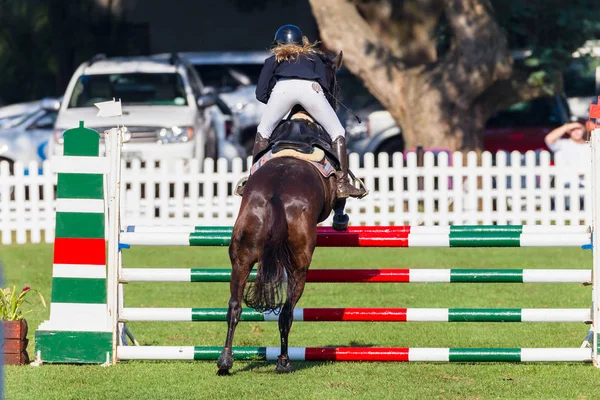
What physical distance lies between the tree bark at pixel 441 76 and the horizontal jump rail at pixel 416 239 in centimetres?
1301

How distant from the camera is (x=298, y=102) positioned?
864 centimetres

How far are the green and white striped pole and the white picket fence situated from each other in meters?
9.97

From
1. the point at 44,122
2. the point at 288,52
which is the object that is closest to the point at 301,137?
the point at 288,52

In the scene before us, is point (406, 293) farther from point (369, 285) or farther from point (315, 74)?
point (315, 74)

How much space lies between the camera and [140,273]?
27.8 ft

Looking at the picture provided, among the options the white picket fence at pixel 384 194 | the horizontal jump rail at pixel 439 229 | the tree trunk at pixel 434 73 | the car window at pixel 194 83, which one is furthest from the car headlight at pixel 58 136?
the horizontal jump rail at pixel 439 229

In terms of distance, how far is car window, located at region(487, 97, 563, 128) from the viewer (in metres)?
23.0

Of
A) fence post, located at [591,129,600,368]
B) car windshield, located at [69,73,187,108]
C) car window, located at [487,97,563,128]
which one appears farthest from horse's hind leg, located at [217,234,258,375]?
car window, located at [487,97,563,128]

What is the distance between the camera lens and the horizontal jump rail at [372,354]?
26.6 feet

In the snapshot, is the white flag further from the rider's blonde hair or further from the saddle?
the rider's blonde hair

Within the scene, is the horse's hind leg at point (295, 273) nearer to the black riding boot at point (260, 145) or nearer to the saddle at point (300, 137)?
the saddle at point (300, 137)

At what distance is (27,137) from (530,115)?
900 cm

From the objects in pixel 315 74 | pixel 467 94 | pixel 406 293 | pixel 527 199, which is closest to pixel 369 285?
pixel 406 293

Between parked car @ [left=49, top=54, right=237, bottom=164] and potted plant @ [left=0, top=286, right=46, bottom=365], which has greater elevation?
parked car @ [left=49, top=54, right=237, bottom=164]
